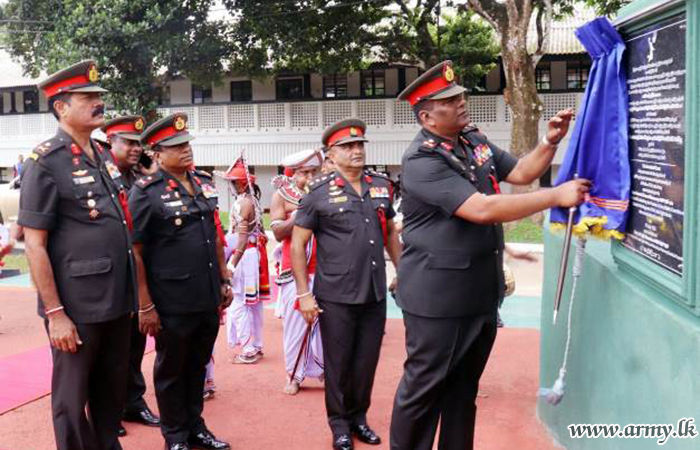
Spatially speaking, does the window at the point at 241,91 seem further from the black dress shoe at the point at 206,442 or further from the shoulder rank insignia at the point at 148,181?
the black dress shoe at the point at 206,442

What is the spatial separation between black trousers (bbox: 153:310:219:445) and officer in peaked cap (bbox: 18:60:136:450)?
1.62 feet

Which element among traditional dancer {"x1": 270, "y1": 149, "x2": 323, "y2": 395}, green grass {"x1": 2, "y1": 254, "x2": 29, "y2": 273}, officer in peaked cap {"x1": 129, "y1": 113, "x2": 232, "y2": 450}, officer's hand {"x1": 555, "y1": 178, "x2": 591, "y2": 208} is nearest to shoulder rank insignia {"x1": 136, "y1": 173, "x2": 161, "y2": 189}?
officer in peaked cap {"x1": 129, "y1": 113, "x2": 232, "y2": 450}

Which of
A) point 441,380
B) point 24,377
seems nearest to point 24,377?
point 24,377

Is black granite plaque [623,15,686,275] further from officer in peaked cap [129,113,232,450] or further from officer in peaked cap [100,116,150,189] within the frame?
officer in peaked cap [100,116,150,189]

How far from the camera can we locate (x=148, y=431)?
477cm

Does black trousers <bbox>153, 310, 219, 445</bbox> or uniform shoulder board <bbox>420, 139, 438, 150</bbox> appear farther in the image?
black trousers <bbox>153, 310, 219, 445</bbox>

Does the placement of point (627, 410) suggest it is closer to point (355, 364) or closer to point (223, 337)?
point (355, 364)

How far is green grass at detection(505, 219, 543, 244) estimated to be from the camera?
14.1 meters

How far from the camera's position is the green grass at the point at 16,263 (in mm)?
12539

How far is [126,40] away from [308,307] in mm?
16024

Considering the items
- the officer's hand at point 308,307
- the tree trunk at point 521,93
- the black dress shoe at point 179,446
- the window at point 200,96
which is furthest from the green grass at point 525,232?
the window at point 200,96

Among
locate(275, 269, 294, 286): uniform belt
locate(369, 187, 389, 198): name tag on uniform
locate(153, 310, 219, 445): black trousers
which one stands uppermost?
locate(369, 187, 389, 198): name tag on uniform

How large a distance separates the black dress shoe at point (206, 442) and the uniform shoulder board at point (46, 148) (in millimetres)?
1937

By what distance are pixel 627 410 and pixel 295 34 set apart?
17965 mm
